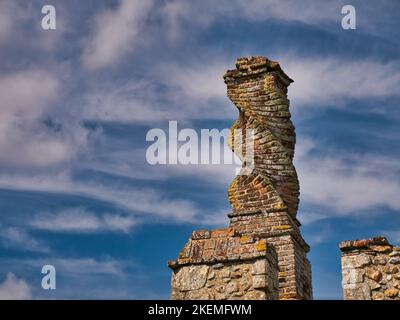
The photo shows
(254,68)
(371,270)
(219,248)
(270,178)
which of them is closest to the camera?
(371,270)

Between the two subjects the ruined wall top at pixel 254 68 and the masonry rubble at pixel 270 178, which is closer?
the masonry rubble at pixel 270 178

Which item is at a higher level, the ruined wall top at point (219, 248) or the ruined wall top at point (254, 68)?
the ruined wall top at point (254, 68)

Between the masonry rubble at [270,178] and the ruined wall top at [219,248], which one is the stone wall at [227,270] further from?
the masonry rubble at [270,178]

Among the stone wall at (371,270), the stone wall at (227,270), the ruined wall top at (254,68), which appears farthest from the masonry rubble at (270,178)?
the stone wall at (371,270)

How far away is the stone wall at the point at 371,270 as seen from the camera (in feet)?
26.2

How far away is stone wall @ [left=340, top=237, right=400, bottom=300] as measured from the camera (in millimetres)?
7980

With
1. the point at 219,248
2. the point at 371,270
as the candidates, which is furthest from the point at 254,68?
the point at 371,270

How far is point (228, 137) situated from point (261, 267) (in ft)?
23.1

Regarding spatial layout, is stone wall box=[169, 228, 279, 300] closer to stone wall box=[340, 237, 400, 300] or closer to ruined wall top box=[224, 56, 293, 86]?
stone wall box=[340, 237, 400, 300]

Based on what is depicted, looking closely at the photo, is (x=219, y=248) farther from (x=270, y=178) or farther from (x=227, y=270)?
(x=270, y=178)

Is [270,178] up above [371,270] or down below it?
above

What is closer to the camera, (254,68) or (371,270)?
(371,270)

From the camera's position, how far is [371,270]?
26.5 ft
